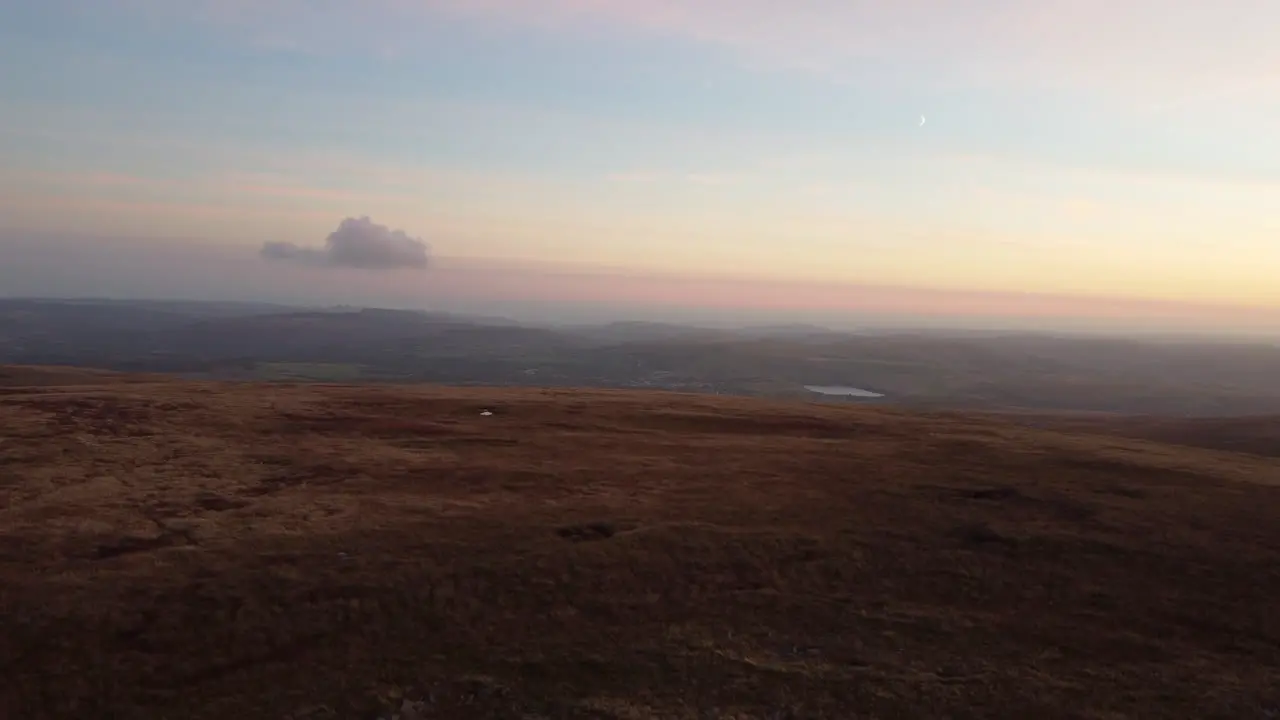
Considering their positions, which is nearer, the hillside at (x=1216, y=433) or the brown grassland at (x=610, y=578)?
the brown grassland at (x=610, y=578)

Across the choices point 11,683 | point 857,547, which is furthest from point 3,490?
point 857,547

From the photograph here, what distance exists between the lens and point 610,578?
31.3 metres

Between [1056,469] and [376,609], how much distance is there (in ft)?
144

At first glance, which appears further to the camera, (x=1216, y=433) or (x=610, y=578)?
(x=1216, y=433)

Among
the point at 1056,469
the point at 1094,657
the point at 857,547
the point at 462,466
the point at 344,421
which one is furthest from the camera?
the point at 344,421

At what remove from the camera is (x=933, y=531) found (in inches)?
1512

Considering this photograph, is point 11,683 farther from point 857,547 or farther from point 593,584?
point 857,547

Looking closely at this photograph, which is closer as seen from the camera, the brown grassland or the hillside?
the brown grassland

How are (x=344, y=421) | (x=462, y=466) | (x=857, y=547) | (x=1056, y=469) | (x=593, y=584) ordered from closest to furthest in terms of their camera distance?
(x=593, y=584), (x=857, y=547), (x=462, y=466), (x=1056, y=469), (x=344, y=421)

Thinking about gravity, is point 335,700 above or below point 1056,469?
below

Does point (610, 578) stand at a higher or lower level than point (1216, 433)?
lower

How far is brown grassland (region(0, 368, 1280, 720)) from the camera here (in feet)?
77.5

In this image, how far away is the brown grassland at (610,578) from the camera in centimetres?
2361

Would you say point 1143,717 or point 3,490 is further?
point 3,490
